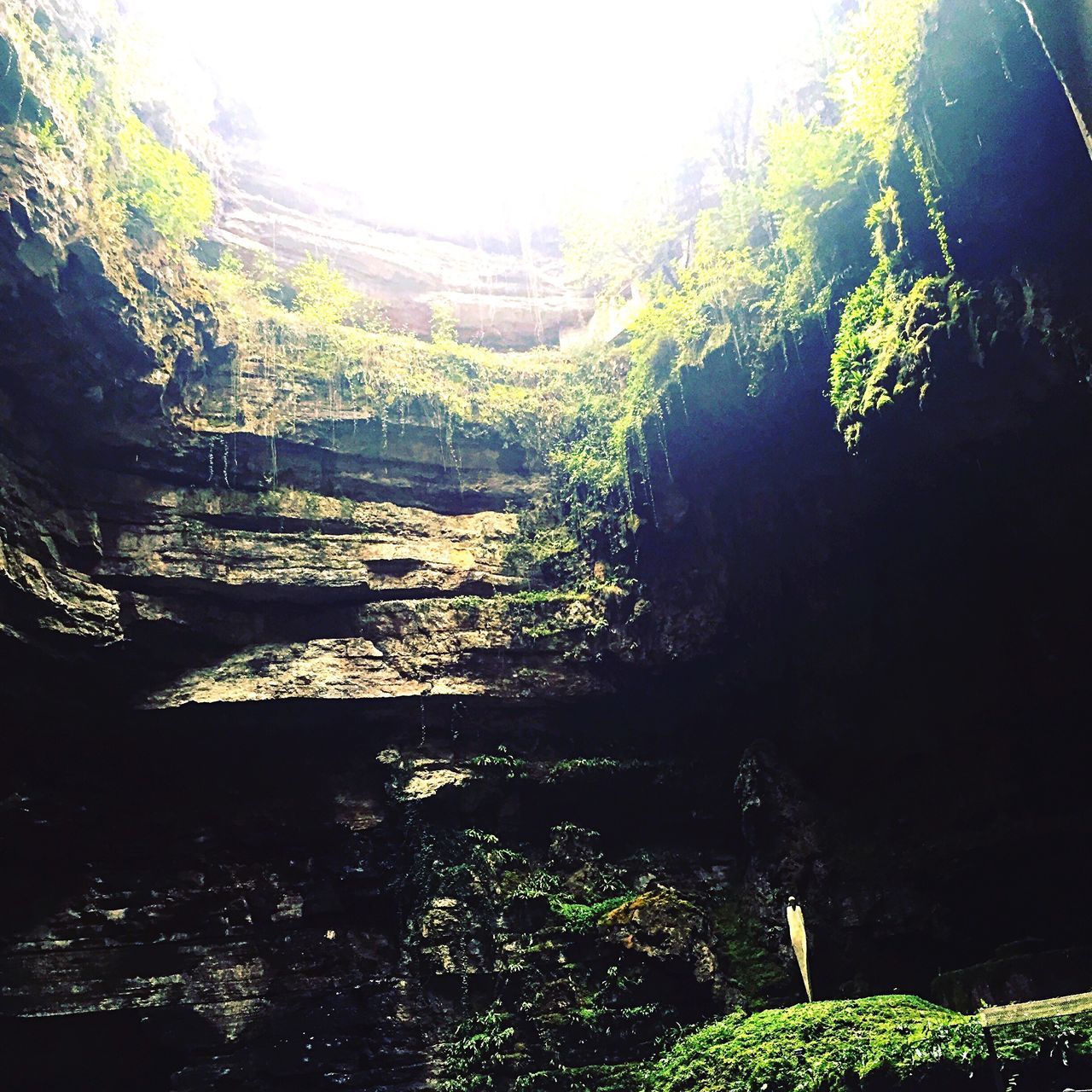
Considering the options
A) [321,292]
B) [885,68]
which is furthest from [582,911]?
[321,292]

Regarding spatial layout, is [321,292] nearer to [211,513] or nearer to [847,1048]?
[211,513]

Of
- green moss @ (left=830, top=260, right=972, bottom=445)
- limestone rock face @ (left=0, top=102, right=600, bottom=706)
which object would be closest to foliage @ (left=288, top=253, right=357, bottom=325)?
limestone rock face @ (left=0, top=102, right=600, bottom=706)

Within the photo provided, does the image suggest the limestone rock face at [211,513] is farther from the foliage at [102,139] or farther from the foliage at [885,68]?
the foliage at [885,68]

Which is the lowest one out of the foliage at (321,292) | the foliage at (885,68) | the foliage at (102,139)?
the foliage at (885,68)

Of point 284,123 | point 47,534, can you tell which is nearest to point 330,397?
point 47,534

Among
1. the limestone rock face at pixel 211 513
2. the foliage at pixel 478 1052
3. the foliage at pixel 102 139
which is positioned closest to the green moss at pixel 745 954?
the foliage at pixel 478 1052

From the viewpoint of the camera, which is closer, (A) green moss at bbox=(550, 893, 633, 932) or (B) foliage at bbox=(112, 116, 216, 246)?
(A) green moss at bbox=(550, 893, 633, 932)

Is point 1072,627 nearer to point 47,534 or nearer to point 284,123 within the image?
point 47,534

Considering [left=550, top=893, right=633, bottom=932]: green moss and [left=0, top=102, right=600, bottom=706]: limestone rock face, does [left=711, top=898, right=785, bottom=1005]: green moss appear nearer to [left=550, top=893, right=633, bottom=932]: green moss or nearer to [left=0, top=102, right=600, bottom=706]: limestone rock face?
[left=550, top=893, right=633, bottom=932]: green moss

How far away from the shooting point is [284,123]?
20562 mm

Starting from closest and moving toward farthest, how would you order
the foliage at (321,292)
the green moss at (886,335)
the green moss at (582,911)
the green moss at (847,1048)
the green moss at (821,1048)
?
the green moss at (847,1048) → the green moss at (821,1048) → the green moss at (886,335) → the green moss at (582,911) → the foliage at (321,292)

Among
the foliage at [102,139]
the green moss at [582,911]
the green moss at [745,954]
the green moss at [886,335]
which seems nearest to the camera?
the green moss at [886,335]

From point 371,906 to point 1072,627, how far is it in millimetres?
8935

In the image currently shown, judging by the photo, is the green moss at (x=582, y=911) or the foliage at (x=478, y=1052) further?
the green moss at (x=582, y=911)
